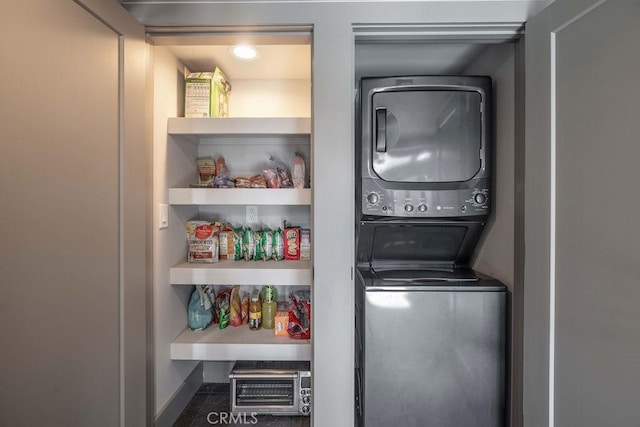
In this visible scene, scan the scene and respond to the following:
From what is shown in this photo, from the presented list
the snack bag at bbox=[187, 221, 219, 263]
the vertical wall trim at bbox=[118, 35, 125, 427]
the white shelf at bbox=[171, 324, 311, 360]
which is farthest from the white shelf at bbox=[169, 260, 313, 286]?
the vertical wall trim at bbox=[118, 35, 125, 427]

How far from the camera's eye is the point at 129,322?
1.07 meters

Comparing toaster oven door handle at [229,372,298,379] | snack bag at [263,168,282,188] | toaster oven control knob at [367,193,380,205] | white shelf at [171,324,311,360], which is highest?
snack bag at [263,168,282,188]

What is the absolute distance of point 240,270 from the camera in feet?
4.89

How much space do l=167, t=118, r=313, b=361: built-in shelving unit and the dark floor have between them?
1.43ft

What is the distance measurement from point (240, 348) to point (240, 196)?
2.80 ft

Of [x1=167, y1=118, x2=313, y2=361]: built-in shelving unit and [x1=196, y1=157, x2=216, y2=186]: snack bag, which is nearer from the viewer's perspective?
[x1=167, y1=118, x2=313, y2=361]: built-in shelving unit

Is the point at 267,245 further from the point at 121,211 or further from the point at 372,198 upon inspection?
the point at 121,211

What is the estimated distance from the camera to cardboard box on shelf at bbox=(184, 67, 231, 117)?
5.25 ft

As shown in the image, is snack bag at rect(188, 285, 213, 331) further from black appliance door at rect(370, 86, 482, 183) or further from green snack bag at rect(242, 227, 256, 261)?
black appliance door at rect(370, 86, 482, 183)

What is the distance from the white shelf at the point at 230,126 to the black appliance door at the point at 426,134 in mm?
519
